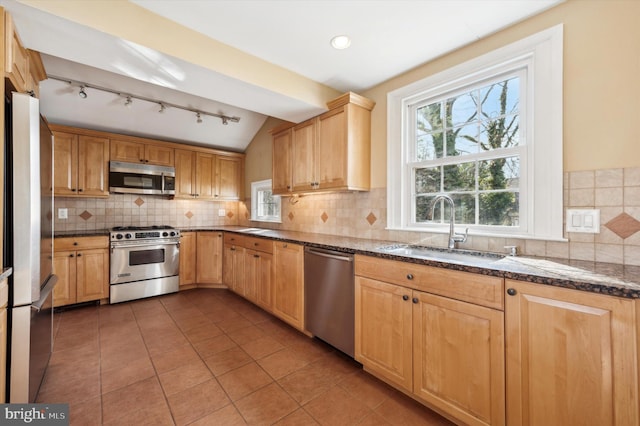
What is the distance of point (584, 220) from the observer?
5.17 ft

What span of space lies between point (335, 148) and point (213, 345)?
7.14 ft

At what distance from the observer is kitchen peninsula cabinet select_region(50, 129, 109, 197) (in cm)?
334

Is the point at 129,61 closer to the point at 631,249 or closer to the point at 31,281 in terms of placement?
the point at 31,281

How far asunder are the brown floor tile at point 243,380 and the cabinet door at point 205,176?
3.15 meters

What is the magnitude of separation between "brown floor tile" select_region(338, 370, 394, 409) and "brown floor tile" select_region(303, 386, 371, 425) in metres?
0.05

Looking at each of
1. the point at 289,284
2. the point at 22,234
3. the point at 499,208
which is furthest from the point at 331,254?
the point at 22,234

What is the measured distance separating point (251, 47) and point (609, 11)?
7.56 feet

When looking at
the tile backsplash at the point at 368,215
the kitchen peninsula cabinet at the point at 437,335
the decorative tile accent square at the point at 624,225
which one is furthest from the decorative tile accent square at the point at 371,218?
the decorative tile accent square at the point at 624,225

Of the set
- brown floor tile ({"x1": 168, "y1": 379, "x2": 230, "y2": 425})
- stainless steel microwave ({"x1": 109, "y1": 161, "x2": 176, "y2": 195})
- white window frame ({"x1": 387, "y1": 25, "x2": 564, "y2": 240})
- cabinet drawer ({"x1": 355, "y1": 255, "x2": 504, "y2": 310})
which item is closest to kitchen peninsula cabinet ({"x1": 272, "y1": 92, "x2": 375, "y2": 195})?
white window frame ({"x1": 387, "y1": 25, "x2": 564, "y2": 240})

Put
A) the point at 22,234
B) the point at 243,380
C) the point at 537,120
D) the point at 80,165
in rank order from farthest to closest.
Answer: the point at 80,165 → the point at 243,380 → the point at 537,120 → the point at 22,234

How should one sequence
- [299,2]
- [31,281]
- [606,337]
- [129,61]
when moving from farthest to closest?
[129,61]
[299,2]
[31,281]
[606,337]

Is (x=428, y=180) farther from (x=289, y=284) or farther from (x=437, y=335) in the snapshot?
(x=289, y=284)

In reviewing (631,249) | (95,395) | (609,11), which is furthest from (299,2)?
(95,395)

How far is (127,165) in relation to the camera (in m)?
3.76
